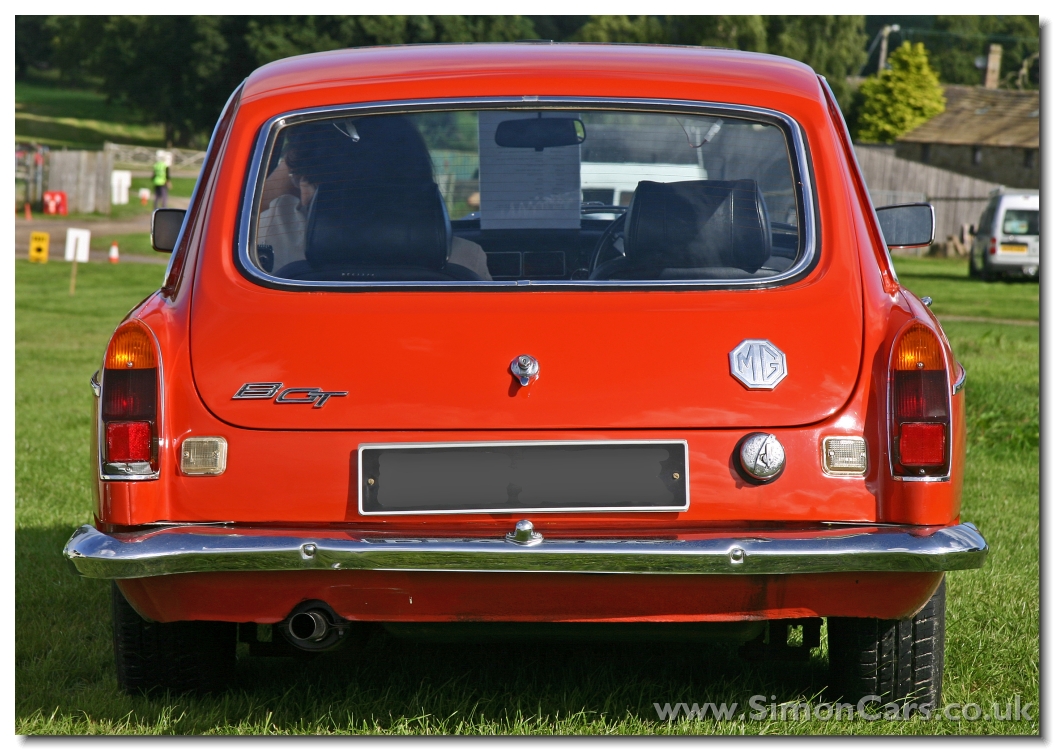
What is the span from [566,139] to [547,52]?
35 cm

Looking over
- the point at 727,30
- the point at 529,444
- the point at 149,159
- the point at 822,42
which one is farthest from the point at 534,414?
the point at 149,159

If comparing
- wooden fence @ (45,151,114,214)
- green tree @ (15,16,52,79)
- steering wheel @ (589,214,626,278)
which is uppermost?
green tree @ (15,16,52,79)

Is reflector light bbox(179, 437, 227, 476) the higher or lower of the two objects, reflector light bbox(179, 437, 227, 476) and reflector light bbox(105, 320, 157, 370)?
the lower

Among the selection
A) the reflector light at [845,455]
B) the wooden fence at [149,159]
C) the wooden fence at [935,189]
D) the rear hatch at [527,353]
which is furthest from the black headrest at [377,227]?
the wooden fence at [149,159]

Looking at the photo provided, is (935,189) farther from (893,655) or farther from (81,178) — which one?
(893,655)

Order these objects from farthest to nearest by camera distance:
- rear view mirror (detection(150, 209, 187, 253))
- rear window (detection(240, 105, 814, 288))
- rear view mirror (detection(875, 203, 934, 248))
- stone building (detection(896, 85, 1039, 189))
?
stone building (detection(896, 85, 1039, 189)), rear view mirror (detection(150, 209, 187, 253)), rear view mirror (detection(875, 203, 934, 248)), rear window (detection(240, 105, 814, 288))

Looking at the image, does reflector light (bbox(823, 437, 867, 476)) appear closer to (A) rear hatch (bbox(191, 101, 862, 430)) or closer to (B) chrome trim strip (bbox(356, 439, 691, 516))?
(A) rear hatch (bbox(191, 101, 862, 430))

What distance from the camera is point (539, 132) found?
389cm

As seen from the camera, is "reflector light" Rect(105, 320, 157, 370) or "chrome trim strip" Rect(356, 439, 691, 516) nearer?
"chrome trim strip" Rect(356, 439, 691, 516)

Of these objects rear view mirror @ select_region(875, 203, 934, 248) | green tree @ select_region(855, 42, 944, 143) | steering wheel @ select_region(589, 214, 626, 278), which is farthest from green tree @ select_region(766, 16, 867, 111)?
steering wheel @ select_region(589, 214, 626, 278)

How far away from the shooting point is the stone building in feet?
206

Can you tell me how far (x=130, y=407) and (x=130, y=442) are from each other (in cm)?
9

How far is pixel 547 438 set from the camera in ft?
10.7

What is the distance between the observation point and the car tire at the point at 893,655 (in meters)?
3.64
